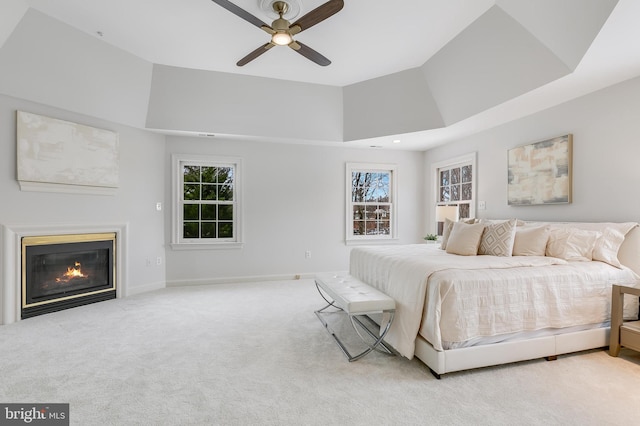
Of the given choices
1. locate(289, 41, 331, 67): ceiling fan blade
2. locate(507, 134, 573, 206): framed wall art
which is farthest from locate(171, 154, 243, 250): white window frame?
locate(507, 134, 573, 206): framed wall art

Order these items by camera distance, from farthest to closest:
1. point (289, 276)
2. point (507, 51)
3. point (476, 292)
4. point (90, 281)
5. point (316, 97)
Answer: point (289, 276) < point (316, 97) < point (90, 281) < point (507, 51) < point (476, 292)

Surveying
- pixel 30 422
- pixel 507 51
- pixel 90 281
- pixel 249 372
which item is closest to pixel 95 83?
pixel 90 281

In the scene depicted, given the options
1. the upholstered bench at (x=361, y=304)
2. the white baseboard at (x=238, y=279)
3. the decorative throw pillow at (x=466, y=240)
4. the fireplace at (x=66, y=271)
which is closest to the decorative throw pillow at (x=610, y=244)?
the decorative throw pillow at (x=466, y=240)

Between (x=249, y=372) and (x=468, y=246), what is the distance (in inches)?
93.0

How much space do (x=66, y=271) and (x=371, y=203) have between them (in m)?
4.72

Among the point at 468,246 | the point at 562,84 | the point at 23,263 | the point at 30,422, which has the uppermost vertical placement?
the point at 562,84

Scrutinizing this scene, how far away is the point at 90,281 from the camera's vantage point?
13.6 ft

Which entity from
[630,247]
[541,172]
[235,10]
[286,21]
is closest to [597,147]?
[541,172]

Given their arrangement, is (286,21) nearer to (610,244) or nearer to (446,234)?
(446,234)

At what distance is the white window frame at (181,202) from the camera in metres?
5.01

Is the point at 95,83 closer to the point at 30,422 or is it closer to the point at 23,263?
the point at 23,263

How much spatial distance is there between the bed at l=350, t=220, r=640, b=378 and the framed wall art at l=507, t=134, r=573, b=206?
0.67 metres

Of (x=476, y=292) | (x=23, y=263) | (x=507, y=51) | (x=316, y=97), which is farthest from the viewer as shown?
(x=316, y=97)

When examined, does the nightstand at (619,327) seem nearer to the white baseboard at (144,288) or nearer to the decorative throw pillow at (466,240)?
the decorative throw pillow at (466,240)
